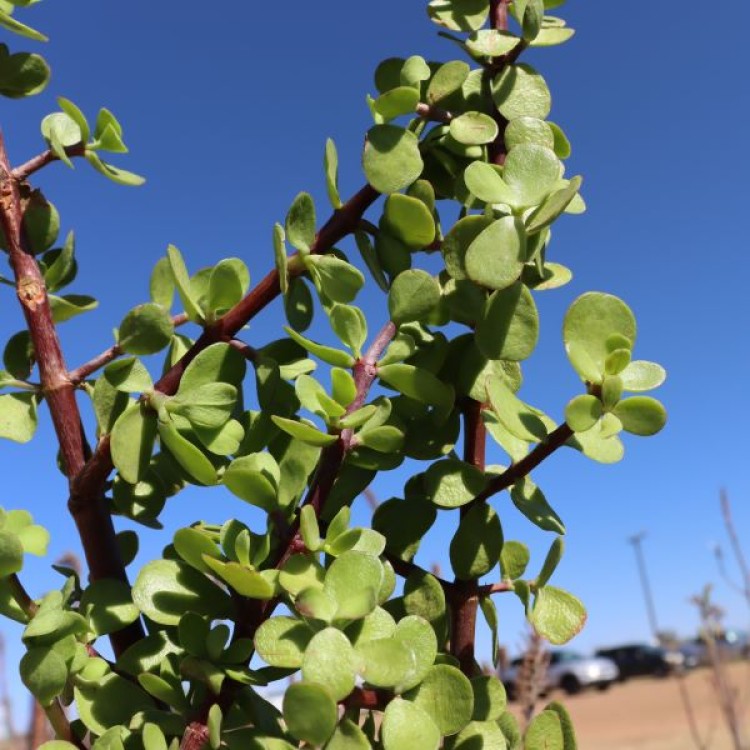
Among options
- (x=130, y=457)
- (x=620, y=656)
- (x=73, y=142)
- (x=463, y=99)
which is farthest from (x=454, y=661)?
(x=620, y=656)

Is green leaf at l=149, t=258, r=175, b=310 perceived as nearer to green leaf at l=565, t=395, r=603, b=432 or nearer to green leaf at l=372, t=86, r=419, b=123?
green leaf at l=372, t=86, r=419, b=123

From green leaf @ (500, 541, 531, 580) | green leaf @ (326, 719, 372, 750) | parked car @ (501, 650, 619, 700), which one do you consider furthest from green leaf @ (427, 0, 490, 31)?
parked car @ (501, 650, 619, 700)

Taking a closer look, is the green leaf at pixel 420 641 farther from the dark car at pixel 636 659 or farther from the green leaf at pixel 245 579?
the dark car at pixel 636 659

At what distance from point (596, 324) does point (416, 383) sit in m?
0.10

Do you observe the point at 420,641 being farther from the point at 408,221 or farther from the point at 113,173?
the point at 113,173

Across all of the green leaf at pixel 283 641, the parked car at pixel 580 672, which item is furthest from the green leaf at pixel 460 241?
the parked car at pixel 580 672

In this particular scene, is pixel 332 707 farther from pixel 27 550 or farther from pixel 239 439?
pixel 27 550

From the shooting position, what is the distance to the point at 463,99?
55 centimetres

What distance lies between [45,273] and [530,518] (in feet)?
1.28

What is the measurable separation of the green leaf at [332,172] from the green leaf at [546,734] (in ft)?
1.07

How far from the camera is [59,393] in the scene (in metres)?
0.54

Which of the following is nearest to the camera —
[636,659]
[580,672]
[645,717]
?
[645,717]

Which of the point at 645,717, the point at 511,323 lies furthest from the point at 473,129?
the point at 645,717

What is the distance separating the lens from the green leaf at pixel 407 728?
38cm
